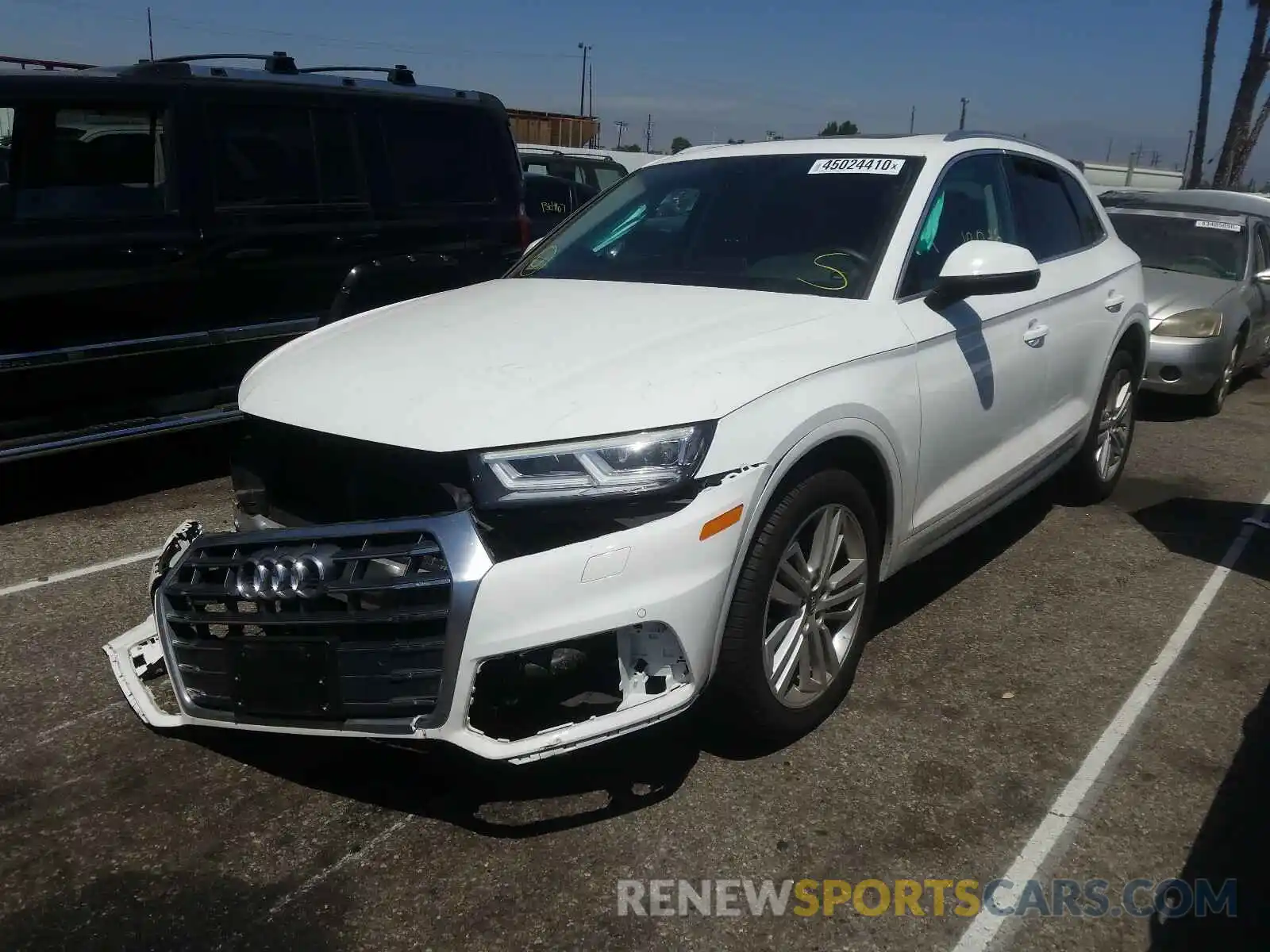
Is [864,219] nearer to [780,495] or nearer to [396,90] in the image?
[780,495]

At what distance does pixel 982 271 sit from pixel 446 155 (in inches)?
162

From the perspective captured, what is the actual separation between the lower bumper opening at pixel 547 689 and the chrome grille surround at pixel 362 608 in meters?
0.11

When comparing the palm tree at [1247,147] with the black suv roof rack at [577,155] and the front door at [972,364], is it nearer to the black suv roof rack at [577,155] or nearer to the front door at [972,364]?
the black suv roof rack at [577,155]

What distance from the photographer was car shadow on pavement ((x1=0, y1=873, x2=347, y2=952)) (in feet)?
8.14

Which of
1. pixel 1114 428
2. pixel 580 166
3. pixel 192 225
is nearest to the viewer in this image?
pixel 192 225

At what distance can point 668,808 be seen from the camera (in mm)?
3020

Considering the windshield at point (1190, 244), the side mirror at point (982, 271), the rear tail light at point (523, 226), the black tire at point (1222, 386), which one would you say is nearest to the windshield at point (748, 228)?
the side mirror at point (982, 271)

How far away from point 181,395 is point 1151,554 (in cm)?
476

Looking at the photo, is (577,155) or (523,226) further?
(577,155)

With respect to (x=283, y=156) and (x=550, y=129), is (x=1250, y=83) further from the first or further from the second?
(x=283, y=156)

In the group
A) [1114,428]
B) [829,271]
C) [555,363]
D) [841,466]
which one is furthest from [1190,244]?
[555,363]

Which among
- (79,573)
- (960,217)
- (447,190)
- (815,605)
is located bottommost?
(79,573)

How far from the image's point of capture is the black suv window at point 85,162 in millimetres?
5094

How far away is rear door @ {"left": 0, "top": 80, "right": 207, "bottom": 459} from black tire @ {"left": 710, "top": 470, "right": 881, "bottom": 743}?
3742mm
